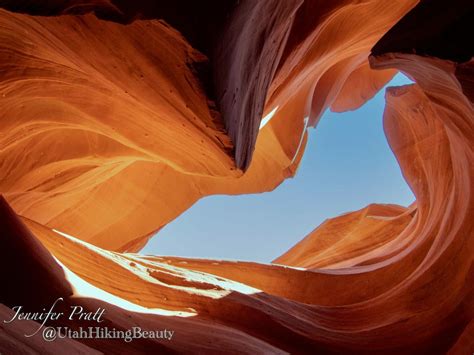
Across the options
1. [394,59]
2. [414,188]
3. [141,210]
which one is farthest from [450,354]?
[141,210]

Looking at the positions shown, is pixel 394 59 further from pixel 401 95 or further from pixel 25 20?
pixel 401 95

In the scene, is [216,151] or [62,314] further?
[216,151]

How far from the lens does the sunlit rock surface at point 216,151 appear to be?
2932 mm

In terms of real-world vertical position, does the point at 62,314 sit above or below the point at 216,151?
below

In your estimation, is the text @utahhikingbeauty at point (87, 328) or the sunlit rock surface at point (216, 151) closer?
the text @utahhikingbeauty at point (87, 328)

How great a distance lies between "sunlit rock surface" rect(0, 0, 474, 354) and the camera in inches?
115

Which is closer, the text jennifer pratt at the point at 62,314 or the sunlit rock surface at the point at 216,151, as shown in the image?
the text jennifer pratt at the point at 62,314

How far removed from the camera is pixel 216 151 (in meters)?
3.58

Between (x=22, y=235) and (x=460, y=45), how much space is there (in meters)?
3.20

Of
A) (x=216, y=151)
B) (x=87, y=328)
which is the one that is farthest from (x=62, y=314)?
(x=216, y=151)

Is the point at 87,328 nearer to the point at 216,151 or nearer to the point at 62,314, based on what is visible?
the point at 62,314

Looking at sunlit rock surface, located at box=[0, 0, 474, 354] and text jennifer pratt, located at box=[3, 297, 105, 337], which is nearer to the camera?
text jennifer pratt, located at box=[3, 297, 105, 337]

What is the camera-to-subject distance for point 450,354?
159 inches

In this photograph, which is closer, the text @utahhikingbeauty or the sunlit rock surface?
the text @utahhikingbeauty
